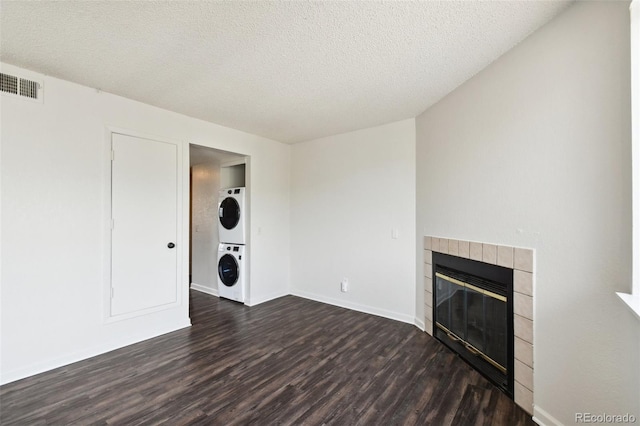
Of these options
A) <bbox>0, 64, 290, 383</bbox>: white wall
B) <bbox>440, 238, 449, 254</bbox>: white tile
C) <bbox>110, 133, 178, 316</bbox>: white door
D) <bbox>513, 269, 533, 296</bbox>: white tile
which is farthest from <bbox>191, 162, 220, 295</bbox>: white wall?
<bbox>513, 269, 533, 296</bbox>: white tile

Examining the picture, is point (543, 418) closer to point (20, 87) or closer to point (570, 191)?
point (570, 191)

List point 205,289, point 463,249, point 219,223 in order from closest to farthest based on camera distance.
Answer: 1. point 463,249
2. point 219,223
3. point 205,289

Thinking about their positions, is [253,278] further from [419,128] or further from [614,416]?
[614,416]

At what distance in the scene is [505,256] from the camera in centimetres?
200

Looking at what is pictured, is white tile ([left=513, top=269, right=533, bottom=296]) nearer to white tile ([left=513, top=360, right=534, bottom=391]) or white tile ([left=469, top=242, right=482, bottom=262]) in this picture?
white tile ([left=469, top=242, right=482, bottom=262])

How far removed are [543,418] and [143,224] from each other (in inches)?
145

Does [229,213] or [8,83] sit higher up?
[8,83]

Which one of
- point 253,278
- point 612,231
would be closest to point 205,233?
point 253,278

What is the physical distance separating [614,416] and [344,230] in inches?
116

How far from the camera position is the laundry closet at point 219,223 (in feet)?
13.5

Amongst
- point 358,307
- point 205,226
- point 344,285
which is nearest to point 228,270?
point 205,226

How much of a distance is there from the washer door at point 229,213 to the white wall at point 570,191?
321 cm

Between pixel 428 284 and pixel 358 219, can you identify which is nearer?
pixel 428 284

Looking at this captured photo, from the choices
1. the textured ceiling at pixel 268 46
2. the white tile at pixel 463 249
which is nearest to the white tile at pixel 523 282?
the white tile at pixel 463 249
